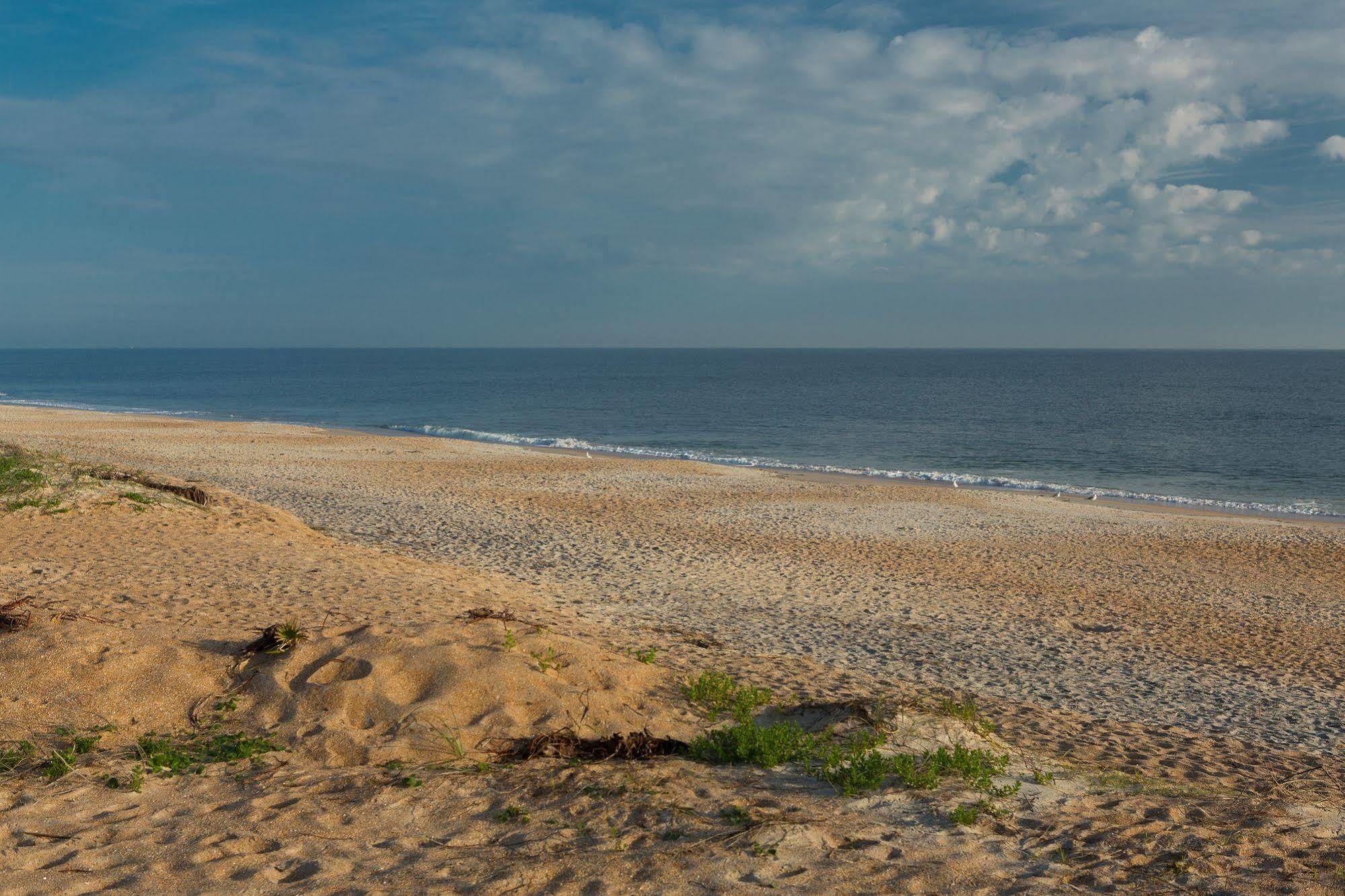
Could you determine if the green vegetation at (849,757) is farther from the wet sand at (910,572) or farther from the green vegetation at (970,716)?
the wet sand at (910,572)

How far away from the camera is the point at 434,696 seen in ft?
21.9

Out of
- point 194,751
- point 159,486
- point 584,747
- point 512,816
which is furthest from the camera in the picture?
point 159,486

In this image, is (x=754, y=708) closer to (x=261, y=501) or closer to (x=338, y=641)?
(x=338, y=641)

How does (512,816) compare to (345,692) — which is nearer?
(512,816)

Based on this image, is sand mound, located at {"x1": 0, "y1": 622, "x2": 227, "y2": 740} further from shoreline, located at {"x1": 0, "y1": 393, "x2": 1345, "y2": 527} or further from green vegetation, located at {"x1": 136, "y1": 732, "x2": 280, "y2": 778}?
shoreline, located at {"x1": 0, "y1": 393, "x2": 1345, "y2": 527}

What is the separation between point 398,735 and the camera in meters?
6.27

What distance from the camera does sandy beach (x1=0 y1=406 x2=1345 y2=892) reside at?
4836 mm

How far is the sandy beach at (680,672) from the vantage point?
15.9 ft

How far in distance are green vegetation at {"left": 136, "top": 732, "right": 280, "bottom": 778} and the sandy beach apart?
0.20 metres

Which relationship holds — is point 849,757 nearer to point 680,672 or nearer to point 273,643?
point 680,672

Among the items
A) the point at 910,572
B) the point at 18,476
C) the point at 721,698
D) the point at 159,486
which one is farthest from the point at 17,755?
the point at 910,572

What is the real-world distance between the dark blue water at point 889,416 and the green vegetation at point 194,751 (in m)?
30.0

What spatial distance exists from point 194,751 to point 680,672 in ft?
14.0

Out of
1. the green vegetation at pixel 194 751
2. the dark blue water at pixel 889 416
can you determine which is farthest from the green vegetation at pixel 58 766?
the dark blue water at pixel 889 416
